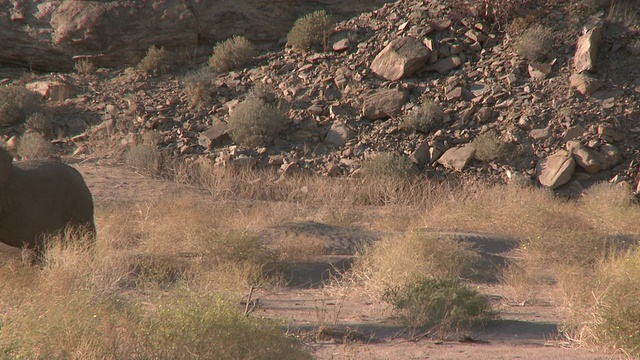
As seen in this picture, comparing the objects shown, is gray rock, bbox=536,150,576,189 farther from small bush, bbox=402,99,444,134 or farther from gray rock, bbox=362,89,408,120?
gray rock, bbox=362,89,408,120

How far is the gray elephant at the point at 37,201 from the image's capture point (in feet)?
19.7

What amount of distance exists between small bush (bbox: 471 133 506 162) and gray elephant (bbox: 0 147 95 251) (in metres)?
10.0

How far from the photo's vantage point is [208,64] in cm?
1927

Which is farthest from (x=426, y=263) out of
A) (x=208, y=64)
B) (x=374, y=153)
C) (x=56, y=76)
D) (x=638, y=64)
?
(x=56, y=76)

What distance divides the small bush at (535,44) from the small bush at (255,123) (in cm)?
626

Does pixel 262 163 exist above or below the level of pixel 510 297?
below

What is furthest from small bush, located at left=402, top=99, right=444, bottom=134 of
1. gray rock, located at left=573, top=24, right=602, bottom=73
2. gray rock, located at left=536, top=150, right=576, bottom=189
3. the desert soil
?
the desert soil

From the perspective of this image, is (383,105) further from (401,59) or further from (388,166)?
(388,166)

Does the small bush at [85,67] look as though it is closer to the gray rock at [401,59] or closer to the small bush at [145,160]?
the small bush at [145,160]

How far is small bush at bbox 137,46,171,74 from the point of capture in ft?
62.3

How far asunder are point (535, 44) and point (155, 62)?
10.6 metres

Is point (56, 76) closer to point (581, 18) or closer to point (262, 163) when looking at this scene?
point (262, 163)

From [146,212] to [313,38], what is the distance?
9.91 m

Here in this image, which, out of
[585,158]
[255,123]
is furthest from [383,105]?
[585,158]
